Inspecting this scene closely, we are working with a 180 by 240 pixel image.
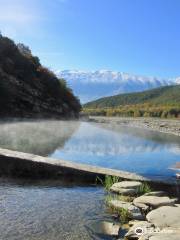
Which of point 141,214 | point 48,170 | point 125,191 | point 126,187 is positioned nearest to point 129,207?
point 141,214

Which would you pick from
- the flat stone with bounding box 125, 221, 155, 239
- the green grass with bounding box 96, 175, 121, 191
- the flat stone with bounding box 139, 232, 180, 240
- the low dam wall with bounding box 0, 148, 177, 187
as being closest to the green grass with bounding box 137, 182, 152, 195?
the low dam wall with bounding box 0, 148, 177, 187

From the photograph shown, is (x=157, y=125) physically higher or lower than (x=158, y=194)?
higher

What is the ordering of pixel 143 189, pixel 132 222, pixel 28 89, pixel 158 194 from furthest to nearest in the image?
pixel 28 89, pixel 143 189, pixel 158 194, pixel 132 222

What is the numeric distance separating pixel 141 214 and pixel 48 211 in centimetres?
239

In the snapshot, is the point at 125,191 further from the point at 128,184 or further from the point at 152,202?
the point at 152,202

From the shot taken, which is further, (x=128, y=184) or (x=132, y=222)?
(x=128, y=184)

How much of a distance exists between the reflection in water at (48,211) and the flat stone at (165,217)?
1.39 meters

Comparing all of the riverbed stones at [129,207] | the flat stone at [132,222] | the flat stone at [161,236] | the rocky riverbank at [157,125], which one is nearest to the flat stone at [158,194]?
the riverbed stones at [129,207]

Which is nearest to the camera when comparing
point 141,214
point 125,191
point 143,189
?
point 141,214

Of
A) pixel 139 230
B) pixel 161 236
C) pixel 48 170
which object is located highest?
pixel 48 170

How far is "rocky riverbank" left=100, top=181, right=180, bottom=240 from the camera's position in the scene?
889cm

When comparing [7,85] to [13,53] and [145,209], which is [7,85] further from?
[145,209]

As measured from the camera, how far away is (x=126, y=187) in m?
13.2

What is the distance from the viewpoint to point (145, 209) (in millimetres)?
10898
